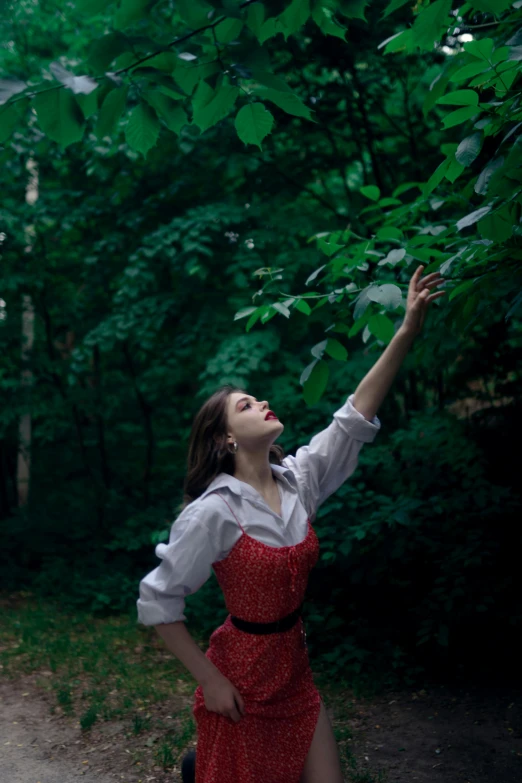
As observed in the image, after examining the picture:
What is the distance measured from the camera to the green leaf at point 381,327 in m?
2.65

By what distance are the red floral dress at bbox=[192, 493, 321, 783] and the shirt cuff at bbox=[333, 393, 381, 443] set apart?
17.2 inches

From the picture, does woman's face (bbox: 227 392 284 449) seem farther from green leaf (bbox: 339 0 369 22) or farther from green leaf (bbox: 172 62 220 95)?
green leaf (bbox: 339 0 369 22)

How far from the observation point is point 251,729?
2199mm

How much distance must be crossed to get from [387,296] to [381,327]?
16.7 inches

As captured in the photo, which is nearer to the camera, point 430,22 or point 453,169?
point 430,22

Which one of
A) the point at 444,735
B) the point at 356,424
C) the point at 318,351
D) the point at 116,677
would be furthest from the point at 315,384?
the point at 116,677

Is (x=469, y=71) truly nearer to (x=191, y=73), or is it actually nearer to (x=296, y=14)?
(x=296, y=14)

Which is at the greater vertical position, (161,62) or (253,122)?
(161,62)

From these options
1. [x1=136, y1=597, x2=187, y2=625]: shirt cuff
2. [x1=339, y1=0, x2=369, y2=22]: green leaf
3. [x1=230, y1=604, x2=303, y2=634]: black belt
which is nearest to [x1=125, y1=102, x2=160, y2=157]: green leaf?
[x1=339, y1=0, x2=369, y2=22]: green leaf

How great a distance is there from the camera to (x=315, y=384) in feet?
8.72

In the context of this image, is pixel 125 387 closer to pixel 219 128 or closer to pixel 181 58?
pixel 219 128

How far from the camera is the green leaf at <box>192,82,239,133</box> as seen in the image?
1949mm

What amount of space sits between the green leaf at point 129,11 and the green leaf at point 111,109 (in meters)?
0.15

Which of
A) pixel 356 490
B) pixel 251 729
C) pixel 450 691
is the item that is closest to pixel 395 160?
pixel 356 490
